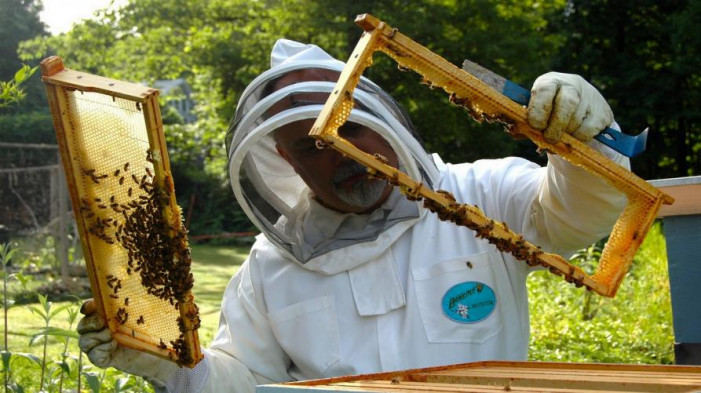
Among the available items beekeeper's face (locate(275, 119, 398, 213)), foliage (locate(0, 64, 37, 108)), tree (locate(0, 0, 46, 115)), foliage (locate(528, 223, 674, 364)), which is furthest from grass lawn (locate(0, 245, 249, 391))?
tree (locate(0, 0, 46, 115))

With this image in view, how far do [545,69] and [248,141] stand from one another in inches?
699

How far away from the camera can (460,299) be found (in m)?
3.25

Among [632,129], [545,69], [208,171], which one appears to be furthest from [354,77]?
[208,171]

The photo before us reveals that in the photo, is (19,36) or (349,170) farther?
(19,36)

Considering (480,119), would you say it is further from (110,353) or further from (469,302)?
(110,353)

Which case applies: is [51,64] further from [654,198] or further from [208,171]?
[208,171]

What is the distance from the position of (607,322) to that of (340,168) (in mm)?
4534

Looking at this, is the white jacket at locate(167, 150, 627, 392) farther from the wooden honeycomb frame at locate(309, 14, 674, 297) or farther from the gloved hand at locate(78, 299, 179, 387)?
the wooden honeycomb frame at locate(309, 14, 674, 297)

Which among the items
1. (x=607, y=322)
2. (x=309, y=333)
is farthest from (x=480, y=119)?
(x=607, y=322)

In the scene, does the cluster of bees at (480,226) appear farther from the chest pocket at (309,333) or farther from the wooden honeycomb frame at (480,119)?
the chest pocket at (309,333)

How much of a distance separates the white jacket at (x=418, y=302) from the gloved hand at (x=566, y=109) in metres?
0.42

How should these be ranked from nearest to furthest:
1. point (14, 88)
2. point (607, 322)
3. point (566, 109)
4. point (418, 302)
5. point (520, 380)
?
point (520, 380)
point (566, 109)
point (14, 88)
point (418, 302)
point (607, 322)

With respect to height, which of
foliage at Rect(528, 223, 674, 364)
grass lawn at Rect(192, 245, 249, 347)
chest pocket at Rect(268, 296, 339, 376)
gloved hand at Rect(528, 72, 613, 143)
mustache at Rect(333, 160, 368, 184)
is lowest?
grass lawn at Rect(192, 245, 249, 347)

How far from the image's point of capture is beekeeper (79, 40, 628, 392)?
10.4 feet
